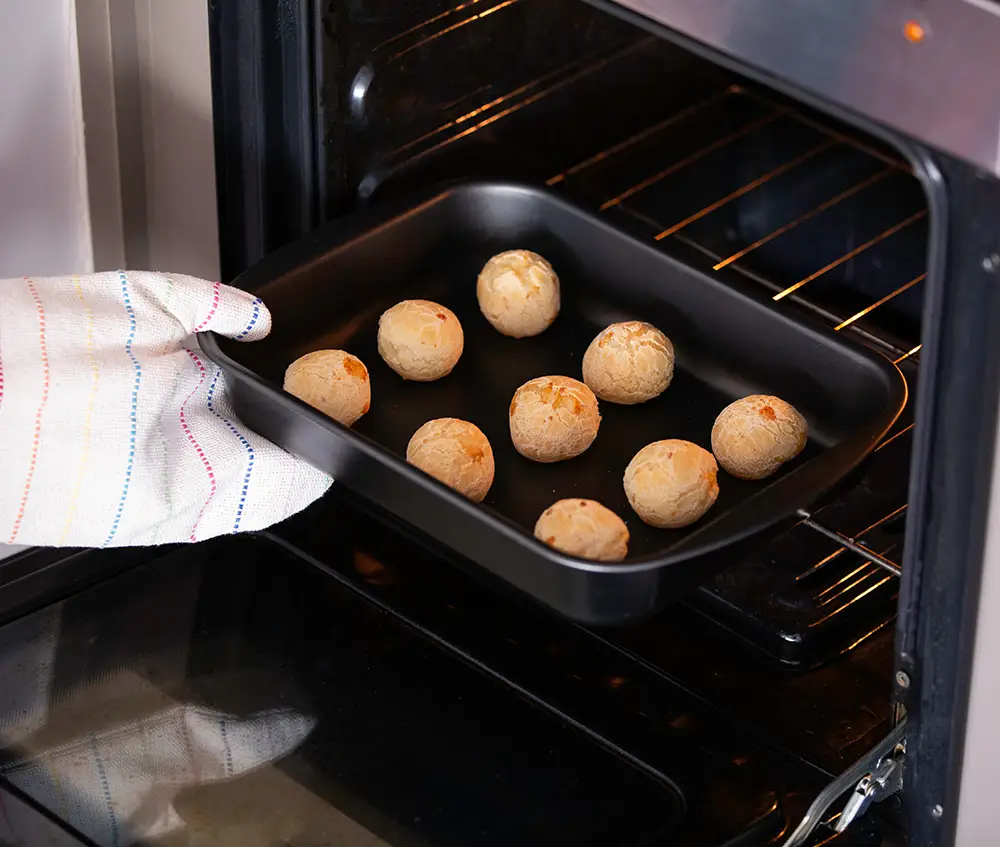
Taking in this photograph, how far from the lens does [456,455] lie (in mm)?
964

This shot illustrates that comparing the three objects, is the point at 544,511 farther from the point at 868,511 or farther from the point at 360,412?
the point at 868,511

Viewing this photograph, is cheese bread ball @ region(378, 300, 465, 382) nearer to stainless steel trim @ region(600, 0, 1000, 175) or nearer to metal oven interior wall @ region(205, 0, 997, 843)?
metal oven interior wall @ region(205, 0, 997, 843)

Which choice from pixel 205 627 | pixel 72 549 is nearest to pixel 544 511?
pixel 205 627

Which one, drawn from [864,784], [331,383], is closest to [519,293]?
[331,383]

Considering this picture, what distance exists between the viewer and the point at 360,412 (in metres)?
1.04

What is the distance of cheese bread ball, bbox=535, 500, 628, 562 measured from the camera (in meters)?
0.88

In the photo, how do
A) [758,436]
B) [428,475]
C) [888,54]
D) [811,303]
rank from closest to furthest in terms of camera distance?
[888,54], [428,475], [758,436], [811,303]

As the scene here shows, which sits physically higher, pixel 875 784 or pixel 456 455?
pixel 456 455

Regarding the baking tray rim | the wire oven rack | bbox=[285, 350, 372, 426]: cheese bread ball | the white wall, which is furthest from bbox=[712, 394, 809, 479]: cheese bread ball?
the white wall

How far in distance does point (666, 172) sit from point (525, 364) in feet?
1.04

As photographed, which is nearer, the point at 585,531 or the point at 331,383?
the point at 585,531

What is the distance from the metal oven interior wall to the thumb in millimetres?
156

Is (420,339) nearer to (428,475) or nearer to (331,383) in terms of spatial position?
(331,383)

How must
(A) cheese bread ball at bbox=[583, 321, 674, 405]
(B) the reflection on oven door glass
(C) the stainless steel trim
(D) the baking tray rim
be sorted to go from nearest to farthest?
(C) the stainless steel trim < (D) the baking tray rim < (B) the reflection on oven door glass < (A) cheese bread ball at bbox=[583, 321, 674, 405]
